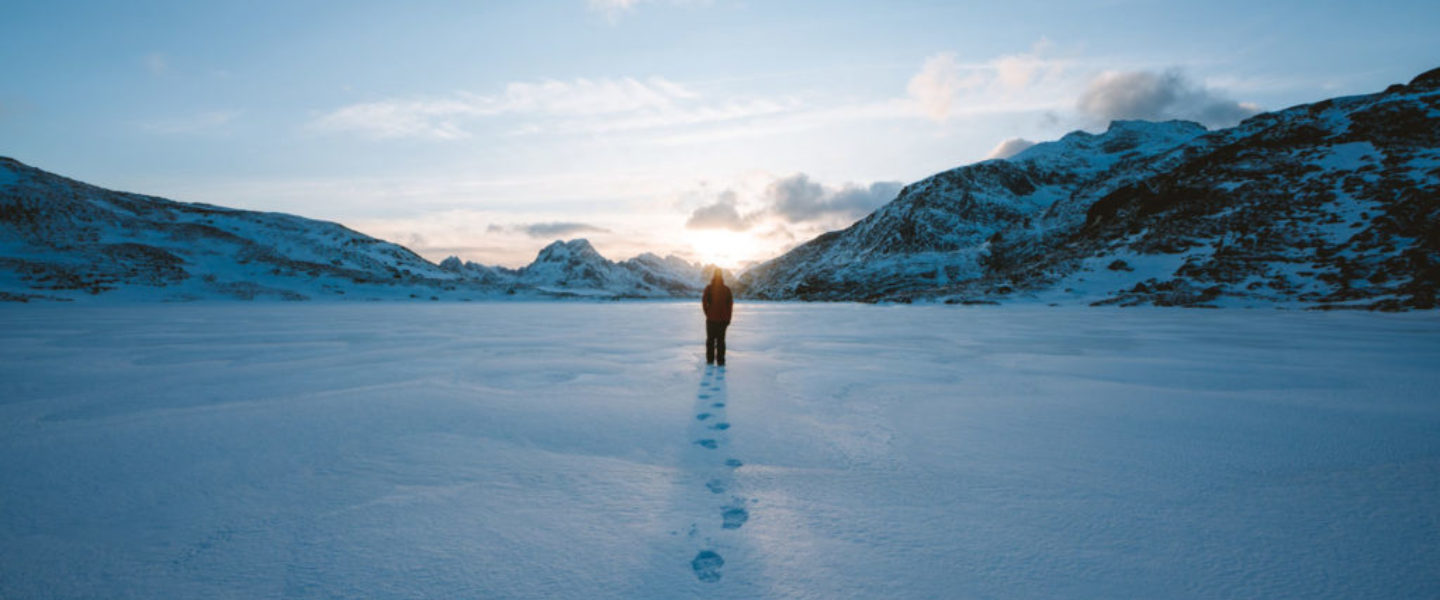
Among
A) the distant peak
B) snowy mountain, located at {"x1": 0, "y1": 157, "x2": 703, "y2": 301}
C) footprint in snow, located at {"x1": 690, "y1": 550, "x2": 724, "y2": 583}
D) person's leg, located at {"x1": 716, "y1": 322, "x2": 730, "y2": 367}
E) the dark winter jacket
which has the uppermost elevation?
the distant peak

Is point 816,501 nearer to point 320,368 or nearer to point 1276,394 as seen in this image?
point 1276,394

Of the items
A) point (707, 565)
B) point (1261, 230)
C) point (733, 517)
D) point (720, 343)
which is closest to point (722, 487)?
point (733, 517)

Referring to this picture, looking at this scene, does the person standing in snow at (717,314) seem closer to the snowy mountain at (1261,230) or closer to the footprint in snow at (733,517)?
the footprint in snow at (733,517)

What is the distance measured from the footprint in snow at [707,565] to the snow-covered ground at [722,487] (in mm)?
17

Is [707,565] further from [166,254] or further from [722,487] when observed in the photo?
[166,254]

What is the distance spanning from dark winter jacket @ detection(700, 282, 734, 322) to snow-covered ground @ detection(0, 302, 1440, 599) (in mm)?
3073

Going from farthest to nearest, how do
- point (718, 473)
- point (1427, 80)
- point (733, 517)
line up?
point (1427, 80), point (718, 473), point (733, 517)

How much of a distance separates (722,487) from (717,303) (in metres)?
7.86

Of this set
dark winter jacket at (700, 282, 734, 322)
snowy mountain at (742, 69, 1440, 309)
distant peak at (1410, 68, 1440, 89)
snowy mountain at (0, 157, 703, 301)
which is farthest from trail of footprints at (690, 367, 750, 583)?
distant peak at (1410, 68, 1440, 89)

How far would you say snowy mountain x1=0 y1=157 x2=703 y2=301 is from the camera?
8275 centimetres

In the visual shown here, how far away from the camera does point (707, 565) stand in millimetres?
3047

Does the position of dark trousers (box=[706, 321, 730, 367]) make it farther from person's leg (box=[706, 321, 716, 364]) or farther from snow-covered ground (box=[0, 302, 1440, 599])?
snow-covered ground (box=[0, 302, 1440, 599])

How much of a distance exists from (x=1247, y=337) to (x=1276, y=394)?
1263 cm

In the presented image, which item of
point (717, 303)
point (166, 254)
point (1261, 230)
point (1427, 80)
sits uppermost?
point (1427, 80)
